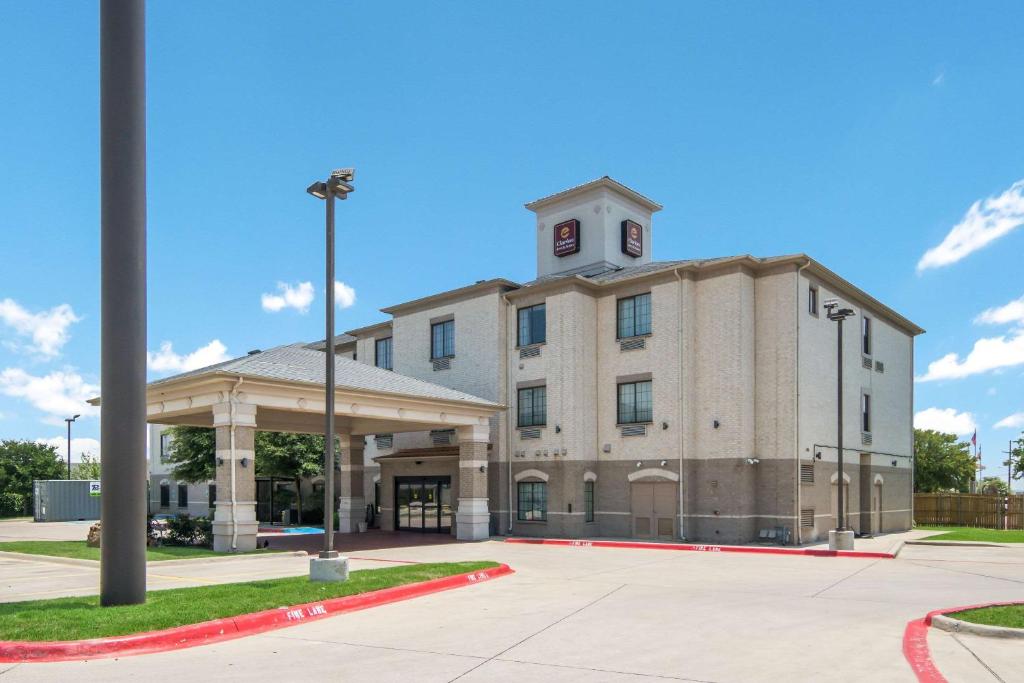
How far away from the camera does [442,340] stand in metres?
37.1

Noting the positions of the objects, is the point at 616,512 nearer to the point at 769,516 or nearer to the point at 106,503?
the point at 769,516

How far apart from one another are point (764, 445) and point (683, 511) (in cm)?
364

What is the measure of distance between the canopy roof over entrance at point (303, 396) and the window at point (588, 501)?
4458 millimetres

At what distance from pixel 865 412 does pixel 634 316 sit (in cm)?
1097

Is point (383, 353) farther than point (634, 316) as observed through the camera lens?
Yes

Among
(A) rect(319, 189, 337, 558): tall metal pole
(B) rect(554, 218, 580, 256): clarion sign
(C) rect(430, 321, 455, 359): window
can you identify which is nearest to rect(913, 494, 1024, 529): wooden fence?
(B) rect(554, 218, 580, 256): clarion sign

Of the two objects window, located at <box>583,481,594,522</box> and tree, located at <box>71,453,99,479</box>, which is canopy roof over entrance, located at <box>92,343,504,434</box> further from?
tree, located at <box>71,453,99,479</box>

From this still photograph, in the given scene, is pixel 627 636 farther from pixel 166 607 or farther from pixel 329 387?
pixel 329 387

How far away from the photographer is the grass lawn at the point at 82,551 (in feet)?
73.5

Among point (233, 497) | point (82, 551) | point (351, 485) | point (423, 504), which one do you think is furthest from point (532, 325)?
point (82, 551)

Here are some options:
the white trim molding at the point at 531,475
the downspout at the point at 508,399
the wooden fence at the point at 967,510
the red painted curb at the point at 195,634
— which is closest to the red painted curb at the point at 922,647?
the red painted curb at the point at 195,634

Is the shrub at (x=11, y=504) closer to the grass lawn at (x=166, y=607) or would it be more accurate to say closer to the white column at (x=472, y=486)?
the white column at (x=472, y=486)

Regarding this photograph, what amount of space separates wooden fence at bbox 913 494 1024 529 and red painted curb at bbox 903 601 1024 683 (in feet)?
102

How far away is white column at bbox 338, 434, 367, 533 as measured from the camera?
35.9m
